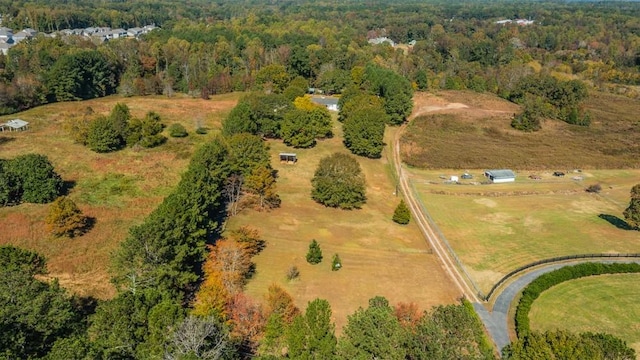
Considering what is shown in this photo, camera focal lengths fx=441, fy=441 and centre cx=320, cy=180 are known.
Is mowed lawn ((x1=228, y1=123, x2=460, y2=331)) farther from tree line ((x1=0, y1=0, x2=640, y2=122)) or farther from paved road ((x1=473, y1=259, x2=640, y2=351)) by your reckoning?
tree line ((x1=0, y1=0, x2=640, y2=122))

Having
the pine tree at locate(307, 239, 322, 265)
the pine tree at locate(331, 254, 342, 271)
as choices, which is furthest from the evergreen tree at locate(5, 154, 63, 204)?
the pine tree at locate(331, 254, 342, 271)

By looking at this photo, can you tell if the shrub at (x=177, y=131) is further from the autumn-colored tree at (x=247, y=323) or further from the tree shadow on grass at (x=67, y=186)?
the autumn-colored tree at (x=247, y=323)

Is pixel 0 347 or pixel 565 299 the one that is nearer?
pixel 0 347

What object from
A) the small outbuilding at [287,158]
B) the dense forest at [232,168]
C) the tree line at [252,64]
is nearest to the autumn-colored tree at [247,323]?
the dense forest at [232,168]

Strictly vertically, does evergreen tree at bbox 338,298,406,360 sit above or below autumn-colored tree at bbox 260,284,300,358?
above

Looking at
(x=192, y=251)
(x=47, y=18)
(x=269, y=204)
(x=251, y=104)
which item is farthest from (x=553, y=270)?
(x=47, y=18)

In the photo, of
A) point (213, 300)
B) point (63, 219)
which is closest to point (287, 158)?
→ point (63, 219)

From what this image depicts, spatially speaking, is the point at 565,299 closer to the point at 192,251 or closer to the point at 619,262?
the point at 619,262
